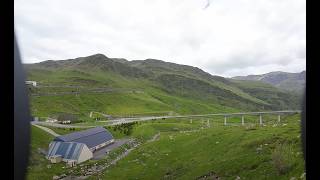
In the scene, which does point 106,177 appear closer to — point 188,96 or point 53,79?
point 53,79

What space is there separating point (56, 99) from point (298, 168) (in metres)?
104

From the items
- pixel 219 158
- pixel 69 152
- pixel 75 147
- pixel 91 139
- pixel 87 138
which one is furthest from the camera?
pixel 91 139

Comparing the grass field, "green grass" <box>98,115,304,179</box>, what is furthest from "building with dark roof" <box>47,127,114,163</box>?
"green grass" <box>98,115,304,179</box>

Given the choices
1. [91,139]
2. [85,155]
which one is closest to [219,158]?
[85,155]

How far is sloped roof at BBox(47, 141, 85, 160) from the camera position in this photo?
3253cm

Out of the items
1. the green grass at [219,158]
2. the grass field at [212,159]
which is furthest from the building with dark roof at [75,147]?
the green grass at [219,158]

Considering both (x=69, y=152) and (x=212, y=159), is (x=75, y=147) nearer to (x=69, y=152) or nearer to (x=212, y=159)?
(x=69, y=152)

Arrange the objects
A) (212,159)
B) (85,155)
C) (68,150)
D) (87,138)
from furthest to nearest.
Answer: (87,138) → (85,155) → (68,150) → (212,159)

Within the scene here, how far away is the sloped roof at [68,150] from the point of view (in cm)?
3253

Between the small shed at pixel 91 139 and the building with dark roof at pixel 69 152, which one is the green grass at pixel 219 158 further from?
the small shed at pixel 91 139

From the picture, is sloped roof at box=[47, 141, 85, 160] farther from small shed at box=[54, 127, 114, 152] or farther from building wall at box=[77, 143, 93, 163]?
small shed at box=[54, 127, 114, 152]

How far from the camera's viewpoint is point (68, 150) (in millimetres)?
32625

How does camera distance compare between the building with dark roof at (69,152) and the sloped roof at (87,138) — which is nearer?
the building with dark roof at (69,152)
